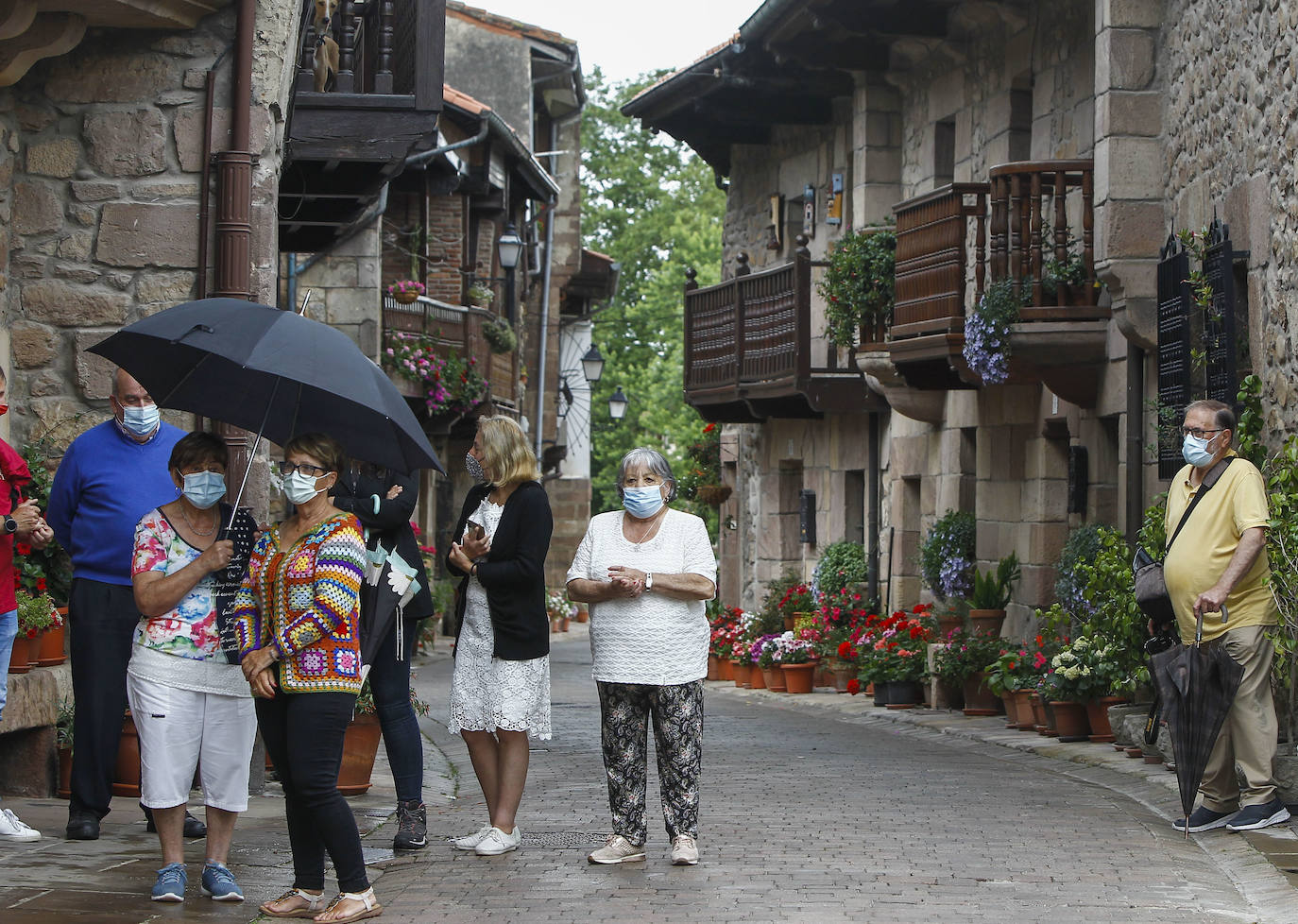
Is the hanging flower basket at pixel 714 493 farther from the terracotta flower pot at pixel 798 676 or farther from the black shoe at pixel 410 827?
the black shoe at pixel 410 827

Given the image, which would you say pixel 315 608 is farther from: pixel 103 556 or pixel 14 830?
pixel 14 830

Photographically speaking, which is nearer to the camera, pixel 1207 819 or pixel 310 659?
pixel 310 659

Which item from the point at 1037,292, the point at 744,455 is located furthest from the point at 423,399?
the point at 1037,292

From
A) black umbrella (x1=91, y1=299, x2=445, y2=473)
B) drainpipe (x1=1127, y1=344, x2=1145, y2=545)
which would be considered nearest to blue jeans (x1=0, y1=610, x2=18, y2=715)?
black umbrella (x1=91, y1=299, x2=445, y2=473)

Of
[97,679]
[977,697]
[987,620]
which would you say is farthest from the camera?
[987,620]

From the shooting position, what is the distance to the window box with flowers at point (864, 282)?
15.9 m

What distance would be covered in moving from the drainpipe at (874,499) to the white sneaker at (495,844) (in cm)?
1159

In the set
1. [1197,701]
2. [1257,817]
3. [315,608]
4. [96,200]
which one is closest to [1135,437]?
[1197,701]

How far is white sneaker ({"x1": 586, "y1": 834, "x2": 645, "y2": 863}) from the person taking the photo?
6.54m

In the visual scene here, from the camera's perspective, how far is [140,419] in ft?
21.7

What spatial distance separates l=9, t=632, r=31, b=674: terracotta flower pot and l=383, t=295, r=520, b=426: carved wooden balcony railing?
12.9 meters

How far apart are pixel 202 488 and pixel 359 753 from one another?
282 centimetres

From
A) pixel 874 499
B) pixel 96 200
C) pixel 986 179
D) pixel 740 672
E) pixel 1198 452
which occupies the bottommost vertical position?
pixel 740 672

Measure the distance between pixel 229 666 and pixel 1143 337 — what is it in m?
7.38
